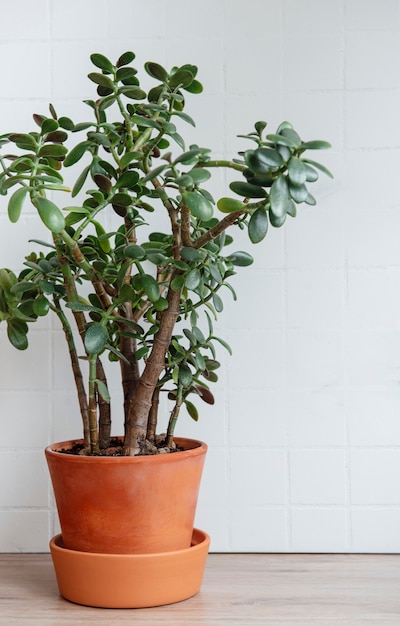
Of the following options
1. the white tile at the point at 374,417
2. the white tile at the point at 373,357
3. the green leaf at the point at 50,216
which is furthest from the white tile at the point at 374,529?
the green leaf at the point at 50,216

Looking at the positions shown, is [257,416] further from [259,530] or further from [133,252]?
[133,252]

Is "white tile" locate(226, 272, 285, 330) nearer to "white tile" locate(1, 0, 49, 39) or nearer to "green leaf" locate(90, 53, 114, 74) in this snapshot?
"green leaf" locate(90, 53, 114, 74)

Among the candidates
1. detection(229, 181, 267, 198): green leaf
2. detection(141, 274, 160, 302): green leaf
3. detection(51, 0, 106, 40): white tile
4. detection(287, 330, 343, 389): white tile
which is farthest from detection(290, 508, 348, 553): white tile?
detection(51, 0, 106, 40): white tile

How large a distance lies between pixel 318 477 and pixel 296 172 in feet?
2.43

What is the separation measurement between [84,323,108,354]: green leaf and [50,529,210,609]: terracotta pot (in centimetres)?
33

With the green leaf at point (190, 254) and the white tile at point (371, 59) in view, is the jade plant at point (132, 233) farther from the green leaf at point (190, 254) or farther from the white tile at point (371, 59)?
the white tile at point (371, 59)

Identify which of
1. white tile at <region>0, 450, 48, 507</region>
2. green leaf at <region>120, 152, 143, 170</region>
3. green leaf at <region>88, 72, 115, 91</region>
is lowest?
white tile at <region>0, 450, 48, 507</region>

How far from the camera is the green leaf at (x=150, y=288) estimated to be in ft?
3.73

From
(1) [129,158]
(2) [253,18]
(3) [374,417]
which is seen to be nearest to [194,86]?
(1) [129,158]

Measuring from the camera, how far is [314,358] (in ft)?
4.90

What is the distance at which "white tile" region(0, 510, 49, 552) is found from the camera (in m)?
1.50

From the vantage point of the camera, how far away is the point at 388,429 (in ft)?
4.85

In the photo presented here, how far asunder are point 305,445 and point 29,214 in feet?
2.47

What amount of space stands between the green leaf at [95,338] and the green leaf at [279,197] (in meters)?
0.34
